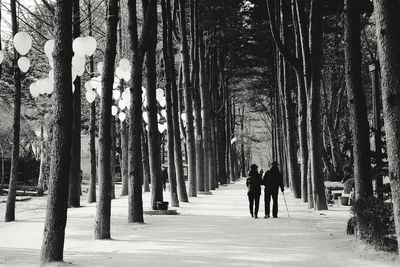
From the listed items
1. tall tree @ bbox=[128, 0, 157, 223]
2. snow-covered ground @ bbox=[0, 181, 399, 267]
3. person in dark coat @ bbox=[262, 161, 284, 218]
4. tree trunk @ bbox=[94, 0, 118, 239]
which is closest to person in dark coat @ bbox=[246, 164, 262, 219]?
person in dark coat @ bbox=[262, 161, 284, 218]

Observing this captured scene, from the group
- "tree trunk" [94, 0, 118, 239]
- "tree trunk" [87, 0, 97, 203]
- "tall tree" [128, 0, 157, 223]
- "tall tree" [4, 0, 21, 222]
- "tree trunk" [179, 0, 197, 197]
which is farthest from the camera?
"tree trunk" [179, 0, 197, 197]

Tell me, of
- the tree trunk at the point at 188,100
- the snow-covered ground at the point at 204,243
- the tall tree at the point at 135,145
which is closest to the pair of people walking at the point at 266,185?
the snow-covered ground at the point at 204,243

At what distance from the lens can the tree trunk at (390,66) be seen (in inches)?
243

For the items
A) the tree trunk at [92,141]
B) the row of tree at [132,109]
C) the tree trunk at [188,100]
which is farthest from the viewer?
the tree trunk at [188,100]

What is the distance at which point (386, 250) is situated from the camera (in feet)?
27.8

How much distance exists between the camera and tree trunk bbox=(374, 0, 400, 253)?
617cm

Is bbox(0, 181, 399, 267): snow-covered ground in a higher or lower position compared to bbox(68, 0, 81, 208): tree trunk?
lower

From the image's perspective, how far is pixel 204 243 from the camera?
33.3 feet

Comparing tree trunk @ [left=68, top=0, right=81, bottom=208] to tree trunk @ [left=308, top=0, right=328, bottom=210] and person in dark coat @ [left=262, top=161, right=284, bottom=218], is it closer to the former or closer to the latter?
person in dark coat @ [left=262, top=161, right=284, bottom=218]

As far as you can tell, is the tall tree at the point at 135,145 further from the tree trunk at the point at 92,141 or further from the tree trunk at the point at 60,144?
the tree trunk at the point at 92,141

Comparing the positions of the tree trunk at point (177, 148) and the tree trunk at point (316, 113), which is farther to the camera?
the tree trunk at point (177, 148)

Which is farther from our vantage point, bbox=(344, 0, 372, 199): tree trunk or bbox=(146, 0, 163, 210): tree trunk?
bbox=(146, 0, 163, 210): tree trunk

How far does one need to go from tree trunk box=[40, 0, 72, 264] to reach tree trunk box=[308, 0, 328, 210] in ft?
32.9

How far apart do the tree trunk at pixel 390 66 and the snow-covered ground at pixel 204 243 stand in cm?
262
